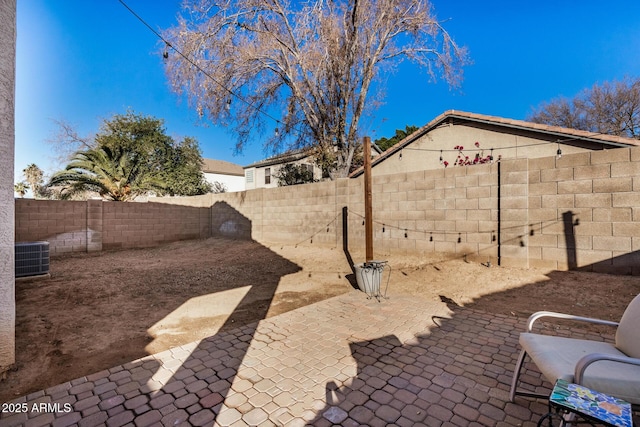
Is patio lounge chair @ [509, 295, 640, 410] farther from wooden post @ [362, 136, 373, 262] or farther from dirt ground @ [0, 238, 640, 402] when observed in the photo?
wooden post @ [362, 136, 373, 262]

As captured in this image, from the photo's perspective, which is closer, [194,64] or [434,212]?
[434,212]

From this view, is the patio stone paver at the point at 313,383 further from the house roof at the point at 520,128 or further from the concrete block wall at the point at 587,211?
the house roof at the point at 520,128

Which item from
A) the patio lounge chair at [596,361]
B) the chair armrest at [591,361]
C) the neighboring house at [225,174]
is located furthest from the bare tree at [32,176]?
the chair armrest at [591,361]

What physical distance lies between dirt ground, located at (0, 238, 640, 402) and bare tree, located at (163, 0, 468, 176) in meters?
7.06

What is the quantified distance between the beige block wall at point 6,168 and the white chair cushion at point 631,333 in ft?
16.2

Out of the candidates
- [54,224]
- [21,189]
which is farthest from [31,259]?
[21,189]

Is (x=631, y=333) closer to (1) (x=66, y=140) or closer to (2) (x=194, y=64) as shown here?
(2) (x=194, y=64)

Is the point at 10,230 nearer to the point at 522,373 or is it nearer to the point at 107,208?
the point at 522,373

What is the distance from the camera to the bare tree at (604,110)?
59.1 feet

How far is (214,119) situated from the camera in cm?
1278

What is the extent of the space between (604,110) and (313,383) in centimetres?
2674

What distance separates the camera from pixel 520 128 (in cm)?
929

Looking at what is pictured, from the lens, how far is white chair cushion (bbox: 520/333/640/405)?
1605 millimetres

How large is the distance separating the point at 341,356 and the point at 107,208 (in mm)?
11543
